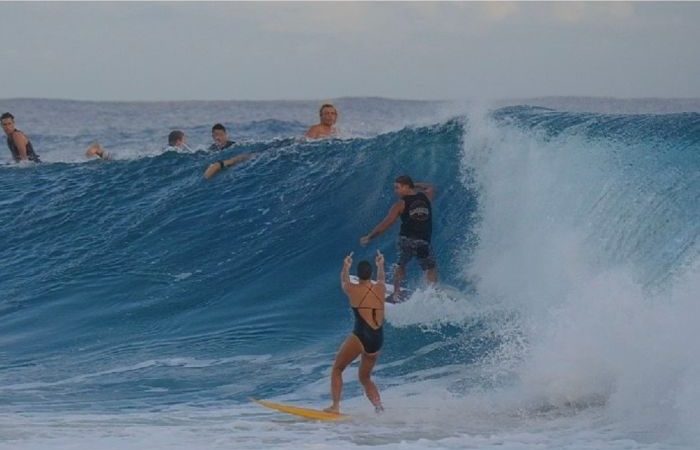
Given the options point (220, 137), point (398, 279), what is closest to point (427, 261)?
point (398, 279)

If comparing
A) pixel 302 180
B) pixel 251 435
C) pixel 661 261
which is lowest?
pixel 251 435

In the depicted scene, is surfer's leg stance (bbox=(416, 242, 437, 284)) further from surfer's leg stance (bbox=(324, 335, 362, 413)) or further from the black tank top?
surfer's leg stance (bbox=(324, 335, 362, 413))

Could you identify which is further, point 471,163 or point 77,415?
point 471,163

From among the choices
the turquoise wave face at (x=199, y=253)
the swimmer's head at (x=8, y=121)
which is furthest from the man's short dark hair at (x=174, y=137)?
the swimmer's head at (x=8, y=121)

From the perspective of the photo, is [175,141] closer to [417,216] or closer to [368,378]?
[417,216]

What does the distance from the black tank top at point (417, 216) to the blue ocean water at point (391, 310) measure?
2.13ft

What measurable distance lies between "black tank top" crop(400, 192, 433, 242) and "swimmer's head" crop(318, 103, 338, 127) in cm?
549

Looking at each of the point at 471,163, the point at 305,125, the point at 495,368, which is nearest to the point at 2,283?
the point at 471,163

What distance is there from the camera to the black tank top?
11922mm

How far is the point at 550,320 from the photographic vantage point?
32.6ft

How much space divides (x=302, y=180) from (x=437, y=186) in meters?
2.32

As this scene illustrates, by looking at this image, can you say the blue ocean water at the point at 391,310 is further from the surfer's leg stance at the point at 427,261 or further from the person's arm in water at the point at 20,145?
the person's arm in water at the point at 20,145

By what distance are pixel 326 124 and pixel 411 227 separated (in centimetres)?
575

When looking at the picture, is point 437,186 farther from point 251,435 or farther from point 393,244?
point 251,435
